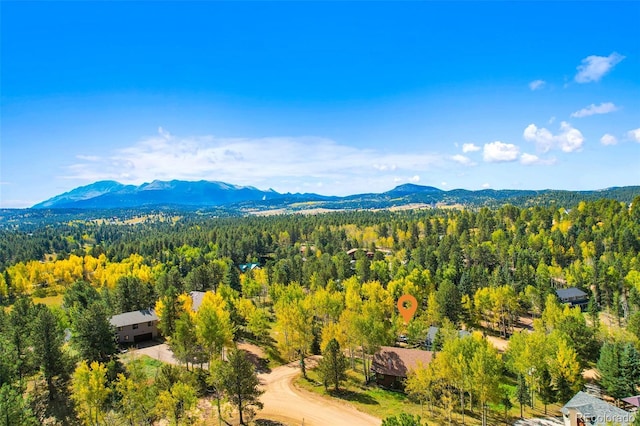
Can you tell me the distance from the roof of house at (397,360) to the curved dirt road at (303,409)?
817cm

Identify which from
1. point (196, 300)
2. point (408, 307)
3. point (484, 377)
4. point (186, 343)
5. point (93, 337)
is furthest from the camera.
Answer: point (196, 300)

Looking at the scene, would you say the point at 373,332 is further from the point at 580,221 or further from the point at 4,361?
the point at 580,221

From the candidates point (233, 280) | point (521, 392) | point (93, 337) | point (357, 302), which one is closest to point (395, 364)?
point (521, 392)

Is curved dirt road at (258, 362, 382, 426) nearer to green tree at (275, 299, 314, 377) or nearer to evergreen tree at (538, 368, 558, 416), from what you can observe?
green tree at (275, 299, 314, 377)

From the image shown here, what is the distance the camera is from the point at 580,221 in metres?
132

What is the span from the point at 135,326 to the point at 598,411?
63.0 m

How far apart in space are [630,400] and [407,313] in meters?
34.1

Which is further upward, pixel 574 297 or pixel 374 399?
pixel 374 399

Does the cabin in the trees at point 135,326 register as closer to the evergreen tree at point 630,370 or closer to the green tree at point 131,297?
the green tree at point 131,297

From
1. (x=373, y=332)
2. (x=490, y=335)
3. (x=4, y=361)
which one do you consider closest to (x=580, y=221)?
(x=490, y=335)

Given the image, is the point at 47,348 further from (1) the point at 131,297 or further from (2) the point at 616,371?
(2) the point at 616,371

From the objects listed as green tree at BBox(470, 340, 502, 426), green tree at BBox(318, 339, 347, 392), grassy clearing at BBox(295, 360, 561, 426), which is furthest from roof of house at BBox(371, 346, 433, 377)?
green tree at BBox(470, 340, 502, 426)

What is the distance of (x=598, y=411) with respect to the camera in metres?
35.7

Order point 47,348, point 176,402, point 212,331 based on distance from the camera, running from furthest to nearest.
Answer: point 212,331 < point 47,348 < point 176,402
